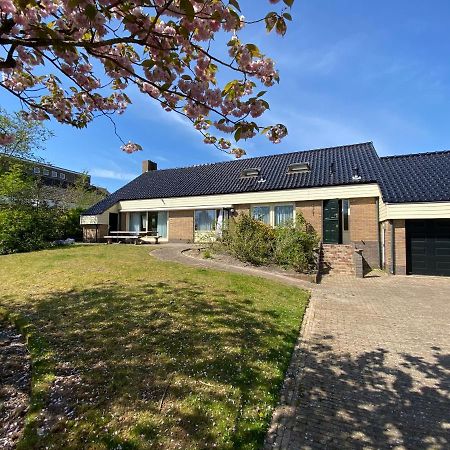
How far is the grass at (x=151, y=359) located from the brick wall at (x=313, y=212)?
9.21 m

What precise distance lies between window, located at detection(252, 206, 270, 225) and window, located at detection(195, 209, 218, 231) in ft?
9.24

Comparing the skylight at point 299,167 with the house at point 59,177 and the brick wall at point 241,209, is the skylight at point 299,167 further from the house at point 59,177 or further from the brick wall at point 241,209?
the house at point 59,177

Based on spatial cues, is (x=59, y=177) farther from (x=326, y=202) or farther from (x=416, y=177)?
(x=416, y=177)

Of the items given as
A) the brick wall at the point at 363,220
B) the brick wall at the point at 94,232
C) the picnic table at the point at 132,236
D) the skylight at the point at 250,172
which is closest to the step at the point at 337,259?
the brick wall at the point at 363,220

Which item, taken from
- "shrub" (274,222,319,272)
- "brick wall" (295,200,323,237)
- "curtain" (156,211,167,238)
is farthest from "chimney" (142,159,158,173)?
"shrub" (274,222,319,272)

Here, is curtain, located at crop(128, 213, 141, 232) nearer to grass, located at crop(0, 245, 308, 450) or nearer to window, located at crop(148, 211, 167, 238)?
window, located at crop(148, 211, 167, 238)

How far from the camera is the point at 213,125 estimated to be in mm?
4449

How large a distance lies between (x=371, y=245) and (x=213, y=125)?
45.4 feet

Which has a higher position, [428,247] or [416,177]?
[416,177]

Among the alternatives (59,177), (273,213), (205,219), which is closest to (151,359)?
(273,213)

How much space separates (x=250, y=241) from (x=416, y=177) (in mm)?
8640

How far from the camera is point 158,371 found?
4.10m

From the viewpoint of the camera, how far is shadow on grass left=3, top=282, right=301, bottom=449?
301 centimetres

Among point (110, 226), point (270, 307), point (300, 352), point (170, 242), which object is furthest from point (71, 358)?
point (110, 226)
